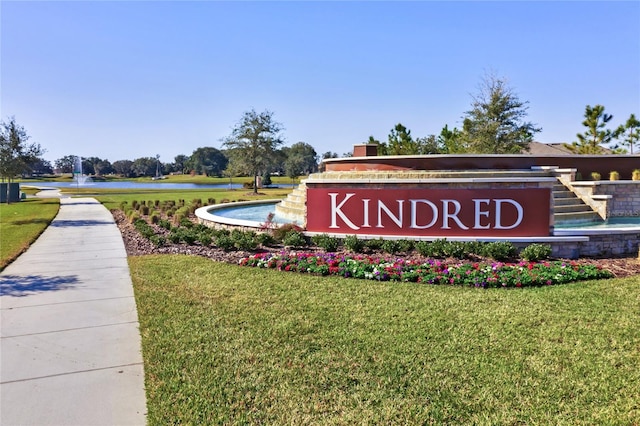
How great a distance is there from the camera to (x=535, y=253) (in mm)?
7902

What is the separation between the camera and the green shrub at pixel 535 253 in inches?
312

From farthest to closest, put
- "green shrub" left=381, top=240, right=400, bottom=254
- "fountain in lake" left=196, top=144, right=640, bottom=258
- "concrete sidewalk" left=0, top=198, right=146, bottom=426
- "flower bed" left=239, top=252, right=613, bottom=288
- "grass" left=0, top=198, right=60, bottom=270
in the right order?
1. "grass" left=0, top=198, right=60, bottom=270
2. "green shrub" left=381, top=240, right=400, bottom=254
3. "fountain in lake" left=196, top=144, right=640, bottom=258
4. "flower bed" left=239, top=252, right=613, bottom=288
5. "concrete sidewalk" left=0, top=198, right=146, bottom=426

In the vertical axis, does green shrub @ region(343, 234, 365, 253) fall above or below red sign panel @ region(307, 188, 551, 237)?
below

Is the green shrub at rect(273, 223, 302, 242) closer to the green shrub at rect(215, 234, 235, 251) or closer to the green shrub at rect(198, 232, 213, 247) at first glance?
the green shrub at rect(215, 234, 235, 251)

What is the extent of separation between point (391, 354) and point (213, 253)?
243 inches

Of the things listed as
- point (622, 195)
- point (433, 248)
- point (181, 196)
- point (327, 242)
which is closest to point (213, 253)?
point (327, 242)

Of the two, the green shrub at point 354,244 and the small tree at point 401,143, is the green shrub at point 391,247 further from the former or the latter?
the small tree at point 401,143

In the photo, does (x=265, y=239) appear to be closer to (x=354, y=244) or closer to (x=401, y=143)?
(x=354, y=244)

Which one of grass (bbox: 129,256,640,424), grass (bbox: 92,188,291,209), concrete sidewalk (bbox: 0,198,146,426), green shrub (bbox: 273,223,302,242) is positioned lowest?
concrete sidewalk (bbox: 0,198,146,426)

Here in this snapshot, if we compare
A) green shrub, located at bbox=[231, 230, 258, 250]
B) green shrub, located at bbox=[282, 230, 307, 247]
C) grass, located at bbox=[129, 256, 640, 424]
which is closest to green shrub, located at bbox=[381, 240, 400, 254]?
green shrub, located at bbox=[282, 230, 307, 247]

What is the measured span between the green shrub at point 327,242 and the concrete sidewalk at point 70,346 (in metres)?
3.84

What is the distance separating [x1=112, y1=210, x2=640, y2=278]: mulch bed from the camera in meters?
7.55

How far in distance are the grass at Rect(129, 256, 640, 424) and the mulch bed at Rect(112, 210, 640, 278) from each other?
108 cm

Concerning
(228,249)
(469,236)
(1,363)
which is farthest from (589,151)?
(1,363)
